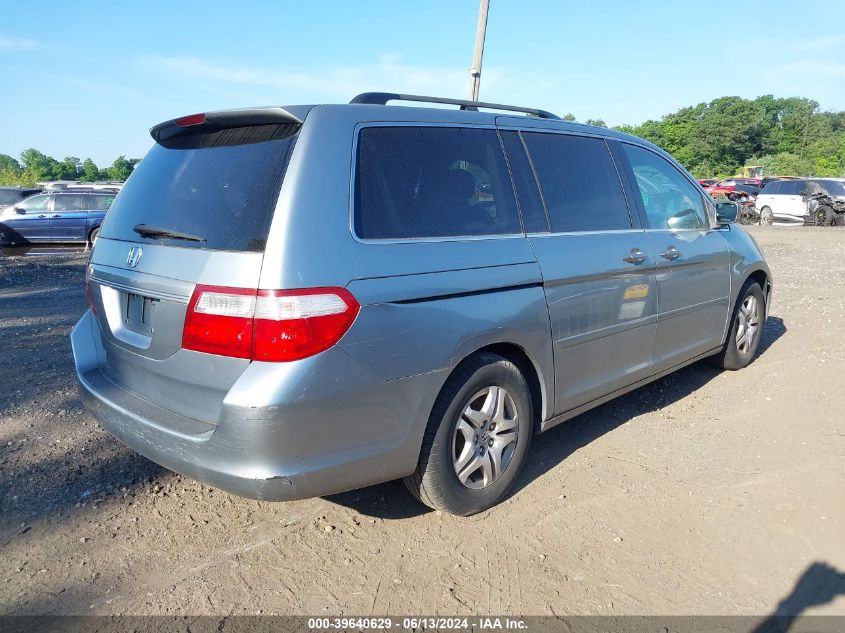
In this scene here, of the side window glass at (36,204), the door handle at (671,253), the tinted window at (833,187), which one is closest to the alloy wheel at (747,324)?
the door handle at (671,253)

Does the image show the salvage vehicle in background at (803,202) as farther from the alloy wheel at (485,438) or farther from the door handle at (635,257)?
the alloy wheel at (485,438)

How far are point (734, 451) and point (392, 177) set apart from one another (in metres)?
2.67

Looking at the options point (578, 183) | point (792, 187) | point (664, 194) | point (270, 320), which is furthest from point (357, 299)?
point (792, 187)

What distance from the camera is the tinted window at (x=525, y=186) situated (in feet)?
11.1

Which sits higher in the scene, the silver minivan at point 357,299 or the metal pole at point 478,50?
the metal pole at point 478,50

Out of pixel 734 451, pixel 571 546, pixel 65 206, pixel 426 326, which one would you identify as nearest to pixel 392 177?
pixel 426 326

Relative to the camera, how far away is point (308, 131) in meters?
2.60

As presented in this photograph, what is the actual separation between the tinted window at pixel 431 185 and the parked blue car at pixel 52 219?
609 inches

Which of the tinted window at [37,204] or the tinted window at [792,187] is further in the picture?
the tinted window at [792,187]

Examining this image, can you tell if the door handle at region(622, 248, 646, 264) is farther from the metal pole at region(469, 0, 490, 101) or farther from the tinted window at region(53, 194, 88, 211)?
the tinted window at region(53, 194, 88, 211)

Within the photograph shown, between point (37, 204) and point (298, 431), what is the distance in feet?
58.3

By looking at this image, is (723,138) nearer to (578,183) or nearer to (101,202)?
(101,202)

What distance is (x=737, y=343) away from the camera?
5355 millimetres

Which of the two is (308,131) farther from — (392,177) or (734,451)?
(734,451)
